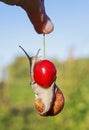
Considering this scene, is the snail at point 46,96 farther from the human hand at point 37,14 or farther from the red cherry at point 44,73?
the human hand at point 37,14

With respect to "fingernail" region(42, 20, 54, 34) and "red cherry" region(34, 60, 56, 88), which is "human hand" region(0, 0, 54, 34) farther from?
"red cherry" region(34, 60, 56, 88)

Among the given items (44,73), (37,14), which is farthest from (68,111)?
(37,14)

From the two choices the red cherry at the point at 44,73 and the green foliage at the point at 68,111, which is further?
the green foliage at the point at 68,111

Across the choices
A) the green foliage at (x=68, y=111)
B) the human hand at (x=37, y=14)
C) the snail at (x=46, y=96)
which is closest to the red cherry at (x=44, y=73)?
the snail at (x=46, y=96)

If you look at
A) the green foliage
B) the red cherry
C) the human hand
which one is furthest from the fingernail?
the green foliage

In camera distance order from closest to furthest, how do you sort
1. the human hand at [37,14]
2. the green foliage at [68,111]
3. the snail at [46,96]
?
1. the human hand at [37,14]
2. the snail at [46,96]
3. the green foliage at [68,111]

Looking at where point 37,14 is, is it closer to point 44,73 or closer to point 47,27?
point 47,27
